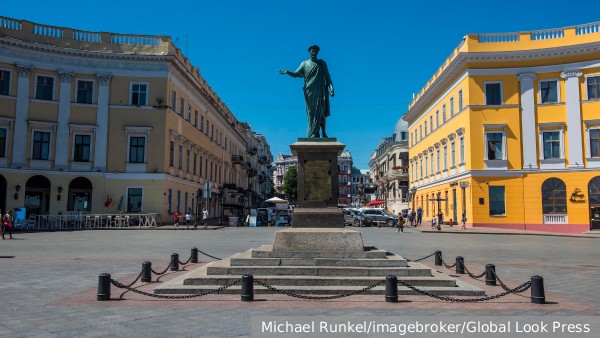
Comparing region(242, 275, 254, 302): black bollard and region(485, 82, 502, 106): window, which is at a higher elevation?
region(485, 82, 502, 106): window

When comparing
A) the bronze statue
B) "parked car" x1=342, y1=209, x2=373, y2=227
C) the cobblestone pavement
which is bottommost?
the cobblestone pavement

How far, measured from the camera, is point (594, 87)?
33.5 m

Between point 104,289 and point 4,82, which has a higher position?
point 4,82

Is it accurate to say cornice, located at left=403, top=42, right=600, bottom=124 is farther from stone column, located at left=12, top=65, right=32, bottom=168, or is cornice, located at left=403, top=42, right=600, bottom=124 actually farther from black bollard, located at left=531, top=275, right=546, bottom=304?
stone column, located at left=12, top=65, right=32, bottom=168

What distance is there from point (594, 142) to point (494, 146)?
21.2 feet

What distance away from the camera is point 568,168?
111ft

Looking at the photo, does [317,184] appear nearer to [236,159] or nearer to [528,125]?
[528,125]

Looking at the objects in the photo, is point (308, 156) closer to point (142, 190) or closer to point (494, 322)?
point (494, 322)

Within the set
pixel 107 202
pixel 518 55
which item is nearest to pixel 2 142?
pixel 107 202

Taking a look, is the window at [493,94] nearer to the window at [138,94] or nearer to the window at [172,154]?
the window at [172,154]

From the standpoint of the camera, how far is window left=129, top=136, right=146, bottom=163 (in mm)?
37031

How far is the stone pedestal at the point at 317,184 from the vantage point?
11.6 m

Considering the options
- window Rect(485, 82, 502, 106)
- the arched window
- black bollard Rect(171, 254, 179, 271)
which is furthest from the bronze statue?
the arched window

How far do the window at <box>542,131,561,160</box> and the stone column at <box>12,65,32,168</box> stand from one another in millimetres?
37497
